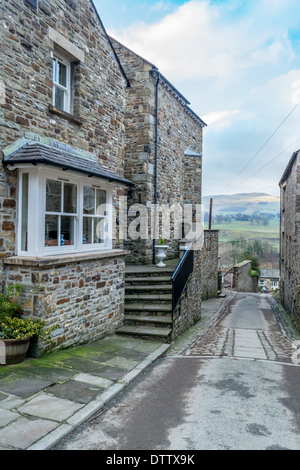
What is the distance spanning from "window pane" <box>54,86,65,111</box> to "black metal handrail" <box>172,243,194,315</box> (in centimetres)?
462

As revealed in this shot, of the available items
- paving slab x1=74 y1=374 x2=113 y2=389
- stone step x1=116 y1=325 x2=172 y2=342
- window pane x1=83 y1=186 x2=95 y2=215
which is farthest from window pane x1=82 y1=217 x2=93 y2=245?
paving slab x1=74 y1=374 x2=113 y2=389

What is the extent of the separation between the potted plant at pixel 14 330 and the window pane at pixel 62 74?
4.18 meters

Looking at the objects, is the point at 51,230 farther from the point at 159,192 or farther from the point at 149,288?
the point at 159,192

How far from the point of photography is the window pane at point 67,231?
6.04 meters

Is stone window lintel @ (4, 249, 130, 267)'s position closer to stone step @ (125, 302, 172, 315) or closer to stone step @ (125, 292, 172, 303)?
stone step @ (125, 302, 172, 315)

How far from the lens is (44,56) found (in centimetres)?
596

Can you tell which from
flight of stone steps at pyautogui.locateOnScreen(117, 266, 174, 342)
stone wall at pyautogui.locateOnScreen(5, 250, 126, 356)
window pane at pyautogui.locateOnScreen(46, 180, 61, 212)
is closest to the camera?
stone wall at pyautogui.locateOnScreen(5, 250, 126, 356)

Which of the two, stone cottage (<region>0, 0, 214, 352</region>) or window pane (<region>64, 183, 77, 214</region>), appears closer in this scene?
stone cottage (<region>0, 0, 214, 352</region>)

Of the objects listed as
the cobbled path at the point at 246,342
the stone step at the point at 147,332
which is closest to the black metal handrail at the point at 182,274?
the stone step at the point at 147,332

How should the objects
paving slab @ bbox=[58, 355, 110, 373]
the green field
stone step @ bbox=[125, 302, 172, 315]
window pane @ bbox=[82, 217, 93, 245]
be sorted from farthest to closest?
1. the green field
2. stone step @ bbox=[125, 302, 172, 315]
3. window pane @ bbox=[82, 217, 93, 245]
4. paving slab @ bbox=[58, 355, 110, 373]

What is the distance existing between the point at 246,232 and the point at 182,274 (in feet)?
258

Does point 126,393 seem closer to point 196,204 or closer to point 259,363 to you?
point 259,363

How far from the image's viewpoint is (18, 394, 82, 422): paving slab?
11.9ft
